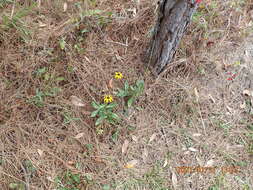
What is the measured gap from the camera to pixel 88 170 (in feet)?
5.81

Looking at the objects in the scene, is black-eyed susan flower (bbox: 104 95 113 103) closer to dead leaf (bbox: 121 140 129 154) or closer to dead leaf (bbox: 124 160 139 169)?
dead leaf (bbox: 121 140 129 154)

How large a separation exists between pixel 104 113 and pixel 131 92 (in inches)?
12.5

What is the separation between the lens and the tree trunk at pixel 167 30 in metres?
1.55

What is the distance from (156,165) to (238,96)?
1175 millimetres

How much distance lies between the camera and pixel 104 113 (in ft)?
5.98

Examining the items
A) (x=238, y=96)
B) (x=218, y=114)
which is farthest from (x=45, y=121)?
(x=238, y=96)

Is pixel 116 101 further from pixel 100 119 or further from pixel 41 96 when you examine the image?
pixel 41 96

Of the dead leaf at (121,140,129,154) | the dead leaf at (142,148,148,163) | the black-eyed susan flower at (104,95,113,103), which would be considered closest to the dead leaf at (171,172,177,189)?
the dead leaf at (142,148,148,163)

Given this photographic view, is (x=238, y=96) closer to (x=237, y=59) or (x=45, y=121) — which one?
(x=237, y=59)

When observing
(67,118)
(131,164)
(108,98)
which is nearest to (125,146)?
(131,164)

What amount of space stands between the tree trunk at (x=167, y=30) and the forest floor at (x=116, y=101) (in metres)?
0.15

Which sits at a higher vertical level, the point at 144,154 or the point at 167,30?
the point at 167,30

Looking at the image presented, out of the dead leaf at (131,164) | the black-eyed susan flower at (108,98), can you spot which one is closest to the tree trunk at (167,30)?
the black-eyed susan flower at (108,98)

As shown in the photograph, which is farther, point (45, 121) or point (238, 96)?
point (238, 96)
